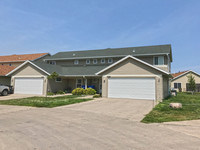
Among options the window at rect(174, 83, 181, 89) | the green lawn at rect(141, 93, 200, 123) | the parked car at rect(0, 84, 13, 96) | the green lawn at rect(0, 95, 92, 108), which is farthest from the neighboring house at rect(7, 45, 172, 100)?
the window at rect(174, 83, 181, 89)

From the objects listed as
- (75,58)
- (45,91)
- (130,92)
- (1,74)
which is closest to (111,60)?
(75,58)

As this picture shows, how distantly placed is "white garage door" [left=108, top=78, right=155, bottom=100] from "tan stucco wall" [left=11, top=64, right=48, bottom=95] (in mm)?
9098

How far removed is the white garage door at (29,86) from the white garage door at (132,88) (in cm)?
988

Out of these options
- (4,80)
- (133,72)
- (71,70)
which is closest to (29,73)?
(4,80)

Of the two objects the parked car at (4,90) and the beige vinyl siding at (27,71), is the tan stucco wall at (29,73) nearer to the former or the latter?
the beige vinyl siding at (27,71)

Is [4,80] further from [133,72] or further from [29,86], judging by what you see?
[133,72]

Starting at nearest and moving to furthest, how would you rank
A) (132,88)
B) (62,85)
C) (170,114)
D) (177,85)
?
(170,114)
(132,88)
(62,85)
(177,85)

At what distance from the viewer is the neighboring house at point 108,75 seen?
16.8 m

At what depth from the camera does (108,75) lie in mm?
18547

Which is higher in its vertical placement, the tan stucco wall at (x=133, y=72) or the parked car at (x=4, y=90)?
the tan stucco wall at (x=133, y=72)

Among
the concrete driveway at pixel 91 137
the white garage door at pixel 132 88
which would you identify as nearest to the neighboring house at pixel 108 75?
the white garage door at pixel 132 88

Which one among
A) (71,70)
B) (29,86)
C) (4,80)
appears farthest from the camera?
(71,70)

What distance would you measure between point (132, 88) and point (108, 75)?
325cm

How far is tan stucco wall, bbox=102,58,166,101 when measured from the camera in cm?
1620
